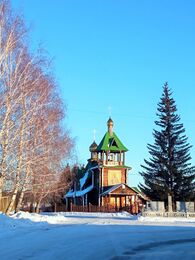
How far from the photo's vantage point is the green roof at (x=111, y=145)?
6125 cm

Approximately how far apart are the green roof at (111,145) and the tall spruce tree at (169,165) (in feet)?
14.8

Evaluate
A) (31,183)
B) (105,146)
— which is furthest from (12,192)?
(105,146)

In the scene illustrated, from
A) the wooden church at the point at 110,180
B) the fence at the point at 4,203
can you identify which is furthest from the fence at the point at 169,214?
the wooden church at the point at 110,180

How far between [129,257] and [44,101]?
49.9 feet

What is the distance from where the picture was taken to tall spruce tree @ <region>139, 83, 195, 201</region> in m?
56.2

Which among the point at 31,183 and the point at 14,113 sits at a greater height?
the point at 14,113

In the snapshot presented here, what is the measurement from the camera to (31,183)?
26781mm

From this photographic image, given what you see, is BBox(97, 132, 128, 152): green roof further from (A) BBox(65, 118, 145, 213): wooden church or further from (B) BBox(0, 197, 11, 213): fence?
(B) BBox(0, 197, 11, 213): fence

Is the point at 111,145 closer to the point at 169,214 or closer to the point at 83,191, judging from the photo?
the point at 83,191

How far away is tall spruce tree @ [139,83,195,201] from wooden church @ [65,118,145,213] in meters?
2.62

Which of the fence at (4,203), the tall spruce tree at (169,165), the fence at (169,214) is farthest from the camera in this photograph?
the tall spruce tree at (169,165)

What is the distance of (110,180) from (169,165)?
8764mm

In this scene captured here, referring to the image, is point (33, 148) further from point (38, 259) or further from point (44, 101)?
point (38, 259)

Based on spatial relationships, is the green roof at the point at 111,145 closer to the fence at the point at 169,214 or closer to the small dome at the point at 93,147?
the small dome at the point at 93,147
